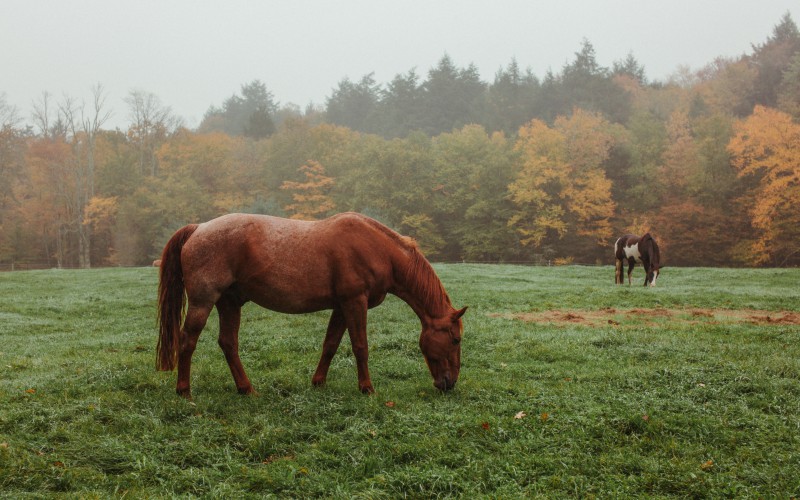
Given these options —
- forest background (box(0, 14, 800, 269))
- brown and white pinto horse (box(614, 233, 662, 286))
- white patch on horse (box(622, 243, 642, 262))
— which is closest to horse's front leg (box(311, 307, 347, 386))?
brown and white pinto horse (box(614, 233, 662, 286))

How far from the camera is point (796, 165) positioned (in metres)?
36.0

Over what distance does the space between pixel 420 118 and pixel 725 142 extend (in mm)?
40548

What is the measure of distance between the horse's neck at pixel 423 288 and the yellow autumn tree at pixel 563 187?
37.8 metres

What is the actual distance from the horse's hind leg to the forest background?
34.5 m

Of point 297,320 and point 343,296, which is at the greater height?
point 343,296

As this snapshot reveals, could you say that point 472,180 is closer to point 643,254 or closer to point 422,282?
point 643,254

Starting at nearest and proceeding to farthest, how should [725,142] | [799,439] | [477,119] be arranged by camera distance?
[799,439]
[725,142]
[477,119]

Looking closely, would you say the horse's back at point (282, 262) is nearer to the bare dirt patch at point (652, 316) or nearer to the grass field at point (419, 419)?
the grass field at point (419, 419)

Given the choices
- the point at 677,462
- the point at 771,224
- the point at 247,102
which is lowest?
the point at 677,462

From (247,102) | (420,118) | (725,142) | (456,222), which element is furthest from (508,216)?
(247,102)

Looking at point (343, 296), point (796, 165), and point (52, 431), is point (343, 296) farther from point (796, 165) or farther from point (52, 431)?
point (796, 165)

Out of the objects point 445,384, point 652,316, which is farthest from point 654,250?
point 445,384

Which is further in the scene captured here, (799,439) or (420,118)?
(420,118)

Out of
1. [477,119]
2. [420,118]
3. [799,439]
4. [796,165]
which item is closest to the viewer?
[799,439]
